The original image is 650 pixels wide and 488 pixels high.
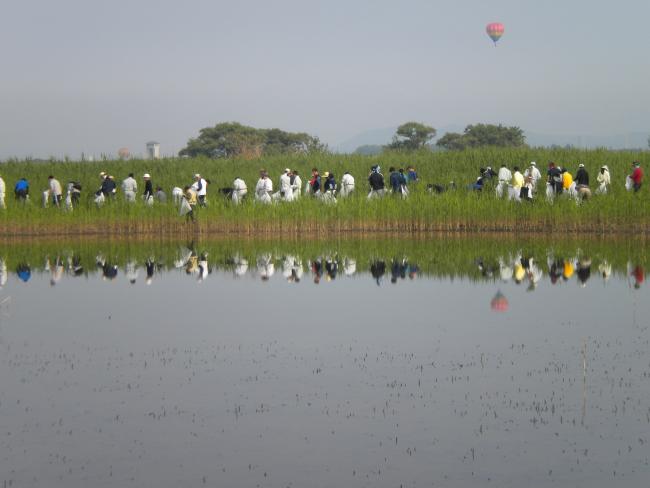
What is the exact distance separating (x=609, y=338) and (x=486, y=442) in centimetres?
532

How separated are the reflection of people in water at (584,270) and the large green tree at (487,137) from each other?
253ft

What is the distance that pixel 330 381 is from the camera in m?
12.1

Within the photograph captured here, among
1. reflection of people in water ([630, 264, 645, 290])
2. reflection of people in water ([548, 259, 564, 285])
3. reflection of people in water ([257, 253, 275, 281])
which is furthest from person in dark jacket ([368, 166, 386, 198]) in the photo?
reflection of people in water ([630, 264, 645, 290])

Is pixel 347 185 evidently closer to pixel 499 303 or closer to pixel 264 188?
pixel 264 188

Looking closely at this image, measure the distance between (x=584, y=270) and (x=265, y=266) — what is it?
258 inches

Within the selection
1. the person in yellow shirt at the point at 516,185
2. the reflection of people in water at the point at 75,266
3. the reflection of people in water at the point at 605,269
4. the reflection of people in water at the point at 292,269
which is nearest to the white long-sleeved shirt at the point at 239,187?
the person in yellow shirt at the point at 516,185

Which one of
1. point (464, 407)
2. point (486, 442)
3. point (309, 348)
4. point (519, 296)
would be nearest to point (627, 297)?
point (519, 296)

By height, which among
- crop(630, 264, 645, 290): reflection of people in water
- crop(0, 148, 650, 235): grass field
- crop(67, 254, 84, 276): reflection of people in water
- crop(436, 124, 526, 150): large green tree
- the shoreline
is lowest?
crop(630, 264, 645, 290): reflection of people in water

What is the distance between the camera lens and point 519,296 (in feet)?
61.1

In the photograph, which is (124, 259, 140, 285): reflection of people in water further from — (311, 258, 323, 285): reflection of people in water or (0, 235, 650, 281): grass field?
(311, 258, 323, 285): reflection of people in water

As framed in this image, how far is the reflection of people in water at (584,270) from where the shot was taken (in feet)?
67.3

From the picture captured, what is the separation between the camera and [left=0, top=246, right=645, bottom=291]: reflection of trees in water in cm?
2150

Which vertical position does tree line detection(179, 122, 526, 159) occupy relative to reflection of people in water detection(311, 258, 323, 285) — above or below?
above

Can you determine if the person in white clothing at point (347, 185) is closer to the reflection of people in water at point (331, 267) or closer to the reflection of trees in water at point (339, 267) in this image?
the reflection of trees in water at point (339, 267)
